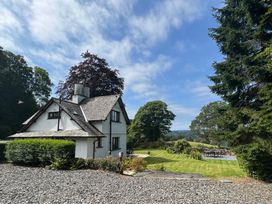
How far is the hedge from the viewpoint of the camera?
49.8 feet

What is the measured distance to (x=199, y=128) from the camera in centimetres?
6197

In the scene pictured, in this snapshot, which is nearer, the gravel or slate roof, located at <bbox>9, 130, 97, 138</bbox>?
the gravel

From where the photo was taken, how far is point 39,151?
15.6m

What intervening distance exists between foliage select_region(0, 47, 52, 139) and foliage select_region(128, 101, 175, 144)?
19.1 meters

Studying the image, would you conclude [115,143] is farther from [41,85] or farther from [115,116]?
[41,85]

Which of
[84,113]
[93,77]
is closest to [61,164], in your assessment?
[84,113]

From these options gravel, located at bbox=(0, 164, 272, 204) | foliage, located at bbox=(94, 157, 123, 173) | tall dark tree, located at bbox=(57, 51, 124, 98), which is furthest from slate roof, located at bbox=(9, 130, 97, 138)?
tall dark tree, located at bbox=(57, 51, 124, 98)

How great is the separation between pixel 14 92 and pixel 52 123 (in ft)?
63.4

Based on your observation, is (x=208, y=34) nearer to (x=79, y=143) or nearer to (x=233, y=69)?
(x=233, y=69)

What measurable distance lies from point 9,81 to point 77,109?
19570 mm

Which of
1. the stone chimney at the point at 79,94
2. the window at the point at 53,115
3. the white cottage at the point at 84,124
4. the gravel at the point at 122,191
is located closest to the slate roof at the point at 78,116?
the white cottage at the point at 84,124

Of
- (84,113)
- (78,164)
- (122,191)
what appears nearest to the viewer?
(122,191)

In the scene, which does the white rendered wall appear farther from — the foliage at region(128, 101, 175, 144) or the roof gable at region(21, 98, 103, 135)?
the foliage at region(128, 101, 175, 144)

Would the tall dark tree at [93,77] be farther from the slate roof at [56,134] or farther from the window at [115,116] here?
the slate roof at [56,134]
